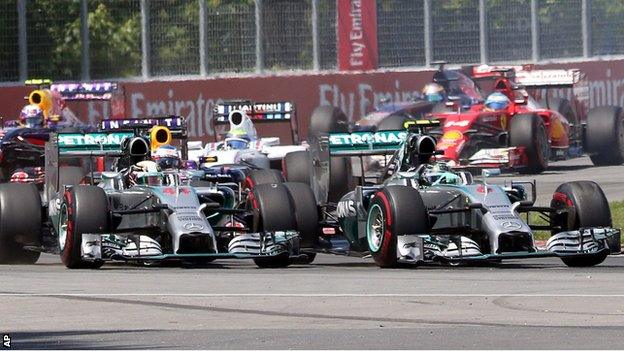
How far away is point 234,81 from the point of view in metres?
39.0

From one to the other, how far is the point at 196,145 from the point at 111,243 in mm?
12951

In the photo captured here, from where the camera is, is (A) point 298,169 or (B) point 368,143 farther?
(A) point 298,169

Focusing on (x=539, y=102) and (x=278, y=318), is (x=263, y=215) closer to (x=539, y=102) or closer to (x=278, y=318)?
(x=278, y=318)

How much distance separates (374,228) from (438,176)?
1136 millimetres

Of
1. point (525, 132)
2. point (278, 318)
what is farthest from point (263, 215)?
point (525, 132)

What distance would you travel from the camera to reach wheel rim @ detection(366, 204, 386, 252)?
60.7 feet

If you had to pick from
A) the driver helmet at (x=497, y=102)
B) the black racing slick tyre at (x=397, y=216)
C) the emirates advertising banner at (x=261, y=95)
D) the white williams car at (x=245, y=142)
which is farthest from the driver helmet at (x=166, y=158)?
the emirates advertising banner at (x=261, y=95)

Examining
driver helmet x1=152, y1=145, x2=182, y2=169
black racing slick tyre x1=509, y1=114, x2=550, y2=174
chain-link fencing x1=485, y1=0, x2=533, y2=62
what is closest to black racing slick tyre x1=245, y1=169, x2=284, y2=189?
driver helmet x1=152, y1=145, x2=182, y2=169

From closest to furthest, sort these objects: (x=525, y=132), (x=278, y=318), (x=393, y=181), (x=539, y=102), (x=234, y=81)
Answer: (x=278, y=318), (x=393, y=181), (x=525, y=132), (x=539, y=102), (x=234, y=81)

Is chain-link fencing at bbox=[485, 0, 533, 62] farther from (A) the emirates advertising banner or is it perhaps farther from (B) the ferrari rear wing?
(B) the ferrari rear wing

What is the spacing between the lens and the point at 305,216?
19.3 m

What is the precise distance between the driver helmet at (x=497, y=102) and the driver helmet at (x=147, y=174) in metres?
15.1

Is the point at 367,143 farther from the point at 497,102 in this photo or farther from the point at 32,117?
the point at 497,102

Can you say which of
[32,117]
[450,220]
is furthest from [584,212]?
[32,117]
